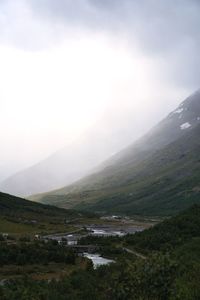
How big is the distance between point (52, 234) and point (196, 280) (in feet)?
369

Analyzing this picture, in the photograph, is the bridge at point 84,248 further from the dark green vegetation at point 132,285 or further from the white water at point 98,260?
the dark green vegetation at point 132,285

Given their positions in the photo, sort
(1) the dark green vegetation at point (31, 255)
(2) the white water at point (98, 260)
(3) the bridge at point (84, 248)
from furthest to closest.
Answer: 1. (3) the bridge at point (84, 248)
2. (2) the white water at point (98, 260)
3. (1) the dark green vegetation at point (31, 255)

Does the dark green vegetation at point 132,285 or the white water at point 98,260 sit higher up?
the white water at point 98,260

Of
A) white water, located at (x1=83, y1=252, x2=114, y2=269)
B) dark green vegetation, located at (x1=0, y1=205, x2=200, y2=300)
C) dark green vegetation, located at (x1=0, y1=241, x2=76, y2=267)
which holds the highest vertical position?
dark green vegetation, located at (x1=0, y1=241, x2=76, y2=267)

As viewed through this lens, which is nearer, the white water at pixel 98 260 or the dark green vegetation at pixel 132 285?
the dark green vegetation at pixel 132 285

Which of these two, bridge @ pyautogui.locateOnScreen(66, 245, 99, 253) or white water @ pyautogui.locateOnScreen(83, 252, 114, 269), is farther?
bridge @ pyautogui.locateOnScreen(66, 245, 99, 253)

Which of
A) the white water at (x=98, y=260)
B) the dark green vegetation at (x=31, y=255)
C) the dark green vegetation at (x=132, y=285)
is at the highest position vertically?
the dark green vegetation at (x=31, y=255)

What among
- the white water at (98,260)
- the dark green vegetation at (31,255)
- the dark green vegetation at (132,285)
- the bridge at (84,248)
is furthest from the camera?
the bridge at (84,248)

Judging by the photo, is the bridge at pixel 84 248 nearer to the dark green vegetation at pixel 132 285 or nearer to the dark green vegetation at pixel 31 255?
the dark green vegetation at pixel 31 255

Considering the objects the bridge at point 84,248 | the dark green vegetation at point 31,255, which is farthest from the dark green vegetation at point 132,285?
the bridge at point 84,248

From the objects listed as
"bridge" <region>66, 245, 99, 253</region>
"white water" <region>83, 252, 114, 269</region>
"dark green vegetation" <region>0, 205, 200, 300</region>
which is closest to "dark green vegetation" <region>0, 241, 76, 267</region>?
"white water" <region>83, 252, 114, 269</region>

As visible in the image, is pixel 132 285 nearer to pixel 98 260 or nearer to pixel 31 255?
pixel 31 255

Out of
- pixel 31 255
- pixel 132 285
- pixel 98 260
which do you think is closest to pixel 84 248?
pixel 98 260

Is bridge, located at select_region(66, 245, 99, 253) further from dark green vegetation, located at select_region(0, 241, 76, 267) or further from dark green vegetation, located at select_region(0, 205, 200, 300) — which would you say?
dark green vegetation, located at select_region(0, 205, 200, 300)
